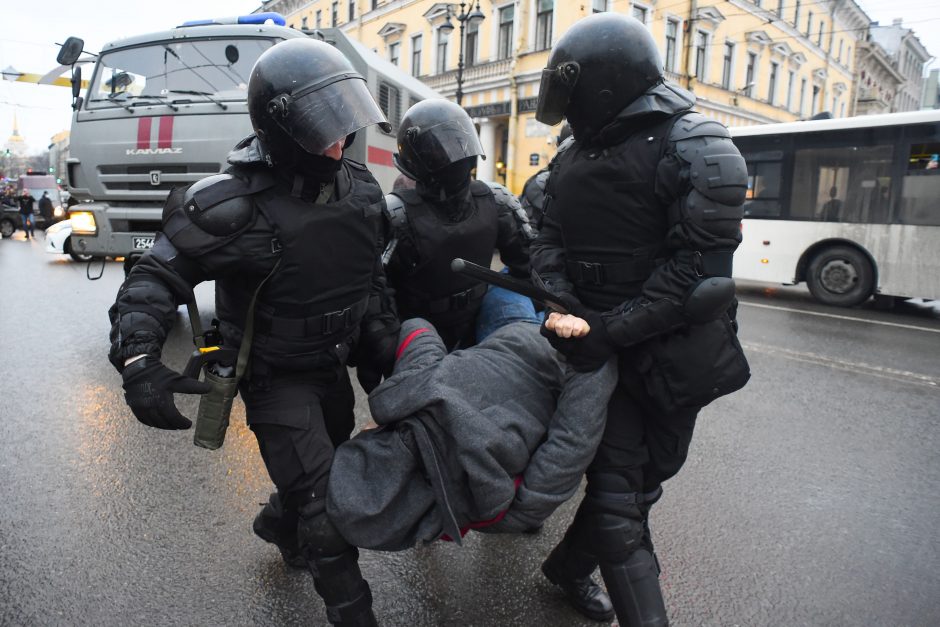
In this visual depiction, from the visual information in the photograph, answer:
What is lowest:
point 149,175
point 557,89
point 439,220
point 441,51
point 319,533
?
point 319,533

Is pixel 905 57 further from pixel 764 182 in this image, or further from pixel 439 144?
pixel 439 144

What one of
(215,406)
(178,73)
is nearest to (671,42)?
(178,73)

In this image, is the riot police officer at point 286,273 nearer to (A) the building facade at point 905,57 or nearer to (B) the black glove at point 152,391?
(B) the black glove at point 152,391

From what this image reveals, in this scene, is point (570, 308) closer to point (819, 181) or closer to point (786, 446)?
point (786, 446)

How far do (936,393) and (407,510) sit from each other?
519 cm

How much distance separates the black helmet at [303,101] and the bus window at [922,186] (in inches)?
369

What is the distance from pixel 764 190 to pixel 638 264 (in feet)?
31.8

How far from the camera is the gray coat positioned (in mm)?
1679

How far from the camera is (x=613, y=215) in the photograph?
1.89 meters

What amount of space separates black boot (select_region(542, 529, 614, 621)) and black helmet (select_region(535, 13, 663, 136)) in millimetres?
1432

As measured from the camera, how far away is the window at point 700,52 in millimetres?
26609

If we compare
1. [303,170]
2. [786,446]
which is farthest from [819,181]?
[303,170]

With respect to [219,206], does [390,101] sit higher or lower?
higher

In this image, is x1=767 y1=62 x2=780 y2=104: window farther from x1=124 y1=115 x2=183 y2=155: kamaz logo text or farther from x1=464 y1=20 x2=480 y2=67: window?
x1=124 y1=115 x2=183 y2=155: kamaz logo text
